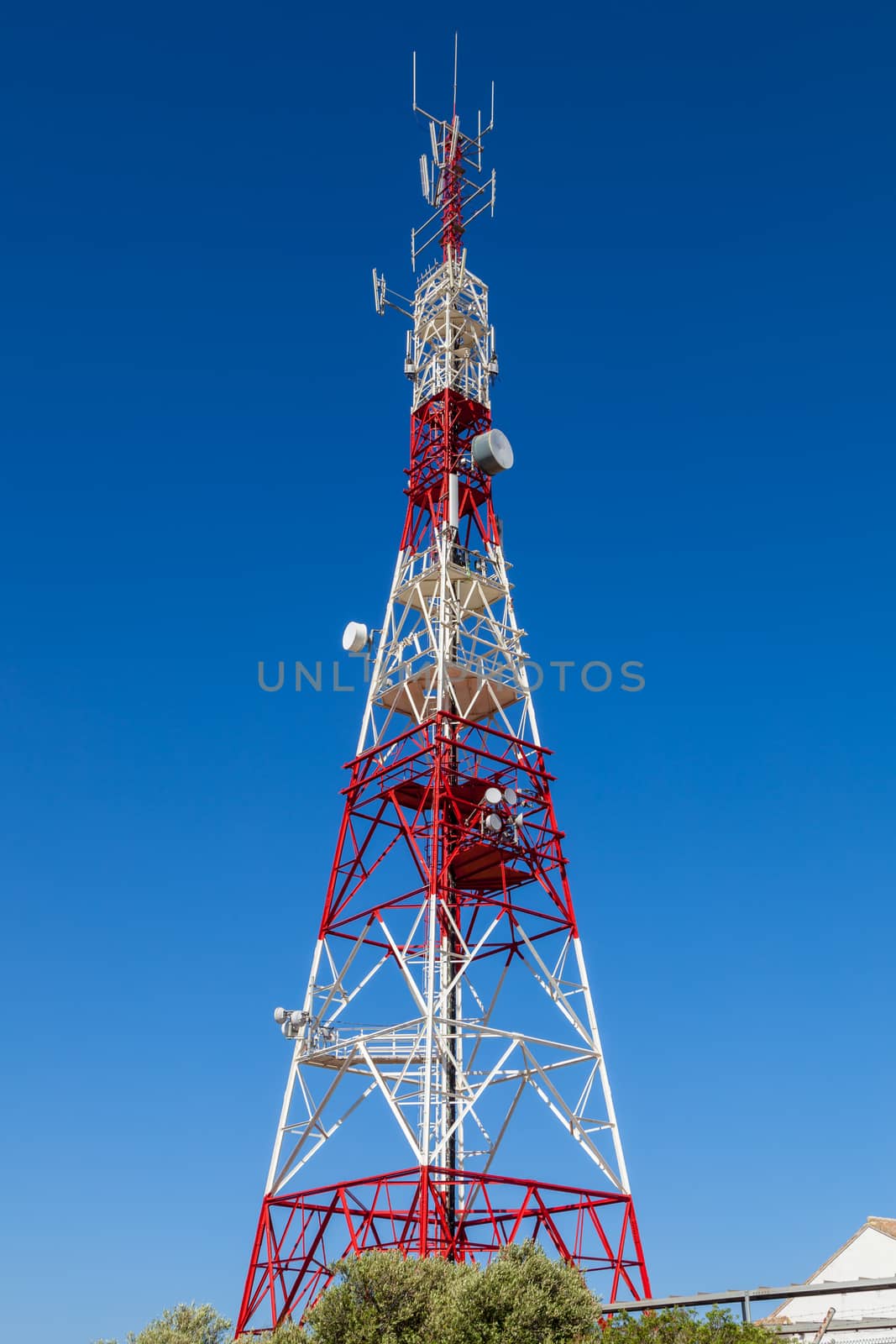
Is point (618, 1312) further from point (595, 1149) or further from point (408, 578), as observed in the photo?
point (408, 578)

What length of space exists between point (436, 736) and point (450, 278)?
20.9 m

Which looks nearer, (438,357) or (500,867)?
(500,867)

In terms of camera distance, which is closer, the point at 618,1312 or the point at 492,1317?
the point at 618,1312

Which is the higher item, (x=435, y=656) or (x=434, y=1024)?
(x=435, y=656)

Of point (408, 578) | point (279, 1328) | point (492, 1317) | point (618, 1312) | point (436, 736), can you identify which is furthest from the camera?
point (408, 578)

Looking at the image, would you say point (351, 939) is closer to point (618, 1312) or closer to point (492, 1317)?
point (492, 1317)

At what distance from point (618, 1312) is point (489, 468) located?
29080 mm

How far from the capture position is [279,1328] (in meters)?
29.0

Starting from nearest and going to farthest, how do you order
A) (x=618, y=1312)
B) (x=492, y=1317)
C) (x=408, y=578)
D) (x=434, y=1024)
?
(x=618, y=1312) → (x=492, y=1317) → (x=434, y=1024) → (x=408, y=578)

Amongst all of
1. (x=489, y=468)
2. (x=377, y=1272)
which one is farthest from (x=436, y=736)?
(x=377, y=1272)

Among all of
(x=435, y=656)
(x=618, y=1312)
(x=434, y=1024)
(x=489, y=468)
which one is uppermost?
(x=489, y=468)

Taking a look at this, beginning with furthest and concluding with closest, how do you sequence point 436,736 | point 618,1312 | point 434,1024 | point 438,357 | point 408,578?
point 438,357, point 408,578, point 436,736, point 434,1024, point 618,1312

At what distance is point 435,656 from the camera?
4166 cm

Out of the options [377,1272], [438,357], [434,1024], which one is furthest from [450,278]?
[377,1272]
